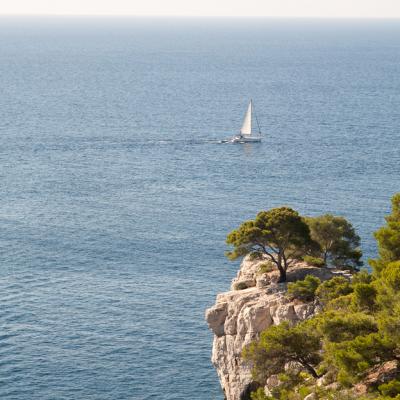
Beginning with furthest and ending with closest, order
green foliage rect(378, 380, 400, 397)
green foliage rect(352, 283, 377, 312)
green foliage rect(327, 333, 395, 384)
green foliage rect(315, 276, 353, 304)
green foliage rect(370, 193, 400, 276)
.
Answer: green foliage rect(315, 276, 353, 304), green foliage rect(370, 193, 400, 276), green foliage rect(352, 283, 377, 312), green foliage rect(327, 333, 395, 384), green foliage rect(378, 380, 400, 397)

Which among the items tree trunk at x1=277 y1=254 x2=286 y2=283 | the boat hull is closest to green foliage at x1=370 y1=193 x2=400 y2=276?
tree trunk at x1=277 y1=254 x2=286 y2=283

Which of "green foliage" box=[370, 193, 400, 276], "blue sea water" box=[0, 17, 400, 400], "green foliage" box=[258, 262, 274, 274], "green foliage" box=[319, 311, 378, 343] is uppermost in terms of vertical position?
"green foliage" box=[370, 193, 400, 276]

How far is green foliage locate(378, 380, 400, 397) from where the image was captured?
2106 inches

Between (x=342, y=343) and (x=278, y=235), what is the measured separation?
23.8 metres

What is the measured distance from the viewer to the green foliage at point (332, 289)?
7094cm

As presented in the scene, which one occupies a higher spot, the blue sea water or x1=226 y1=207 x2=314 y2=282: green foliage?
x1=226 y1=207 x2=314 y2=282: green foliage

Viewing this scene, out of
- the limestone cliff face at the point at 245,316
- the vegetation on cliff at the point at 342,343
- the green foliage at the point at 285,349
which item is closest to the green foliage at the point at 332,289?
the vegetation on cliff at the point at 342,343

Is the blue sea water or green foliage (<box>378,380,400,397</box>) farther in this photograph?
the blue sea water

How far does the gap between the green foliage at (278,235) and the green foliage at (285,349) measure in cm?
1491

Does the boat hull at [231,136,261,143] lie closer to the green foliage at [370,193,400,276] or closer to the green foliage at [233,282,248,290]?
the green foliage at [233,282,248,290]

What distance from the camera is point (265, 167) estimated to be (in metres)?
170

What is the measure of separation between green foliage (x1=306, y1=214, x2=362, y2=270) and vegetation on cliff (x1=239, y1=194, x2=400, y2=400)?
7.05 metres

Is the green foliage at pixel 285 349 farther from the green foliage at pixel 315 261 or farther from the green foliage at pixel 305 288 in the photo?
the green foliage at pixel 315 261

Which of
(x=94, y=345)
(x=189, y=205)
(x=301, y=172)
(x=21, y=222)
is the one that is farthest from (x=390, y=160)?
(x=94, y=345)
